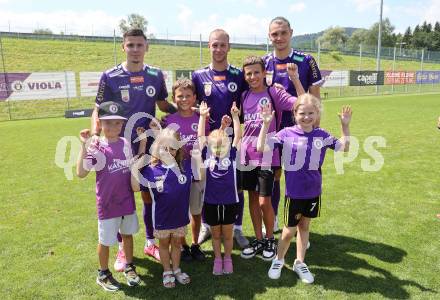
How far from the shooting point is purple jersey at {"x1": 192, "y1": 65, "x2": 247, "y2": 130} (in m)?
4.27

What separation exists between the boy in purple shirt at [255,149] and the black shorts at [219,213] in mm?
507

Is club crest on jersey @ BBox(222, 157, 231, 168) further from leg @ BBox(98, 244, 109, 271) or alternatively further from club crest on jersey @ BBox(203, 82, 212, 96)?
leg @ BBox(98, 244, 109, 271)

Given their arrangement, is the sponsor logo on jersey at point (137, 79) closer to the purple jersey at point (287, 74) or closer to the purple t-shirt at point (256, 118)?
the purple t-shirt at point (256, 118)

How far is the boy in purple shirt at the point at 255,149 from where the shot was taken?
4.08 meters

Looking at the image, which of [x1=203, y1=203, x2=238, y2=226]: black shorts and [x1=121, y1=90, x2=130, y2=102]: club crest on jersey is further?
[x1=121, y1=90, x2=130, y2=102]: club crest on jersey

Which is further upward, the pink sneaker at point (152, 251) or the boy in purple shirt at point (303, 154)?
the boy in purple shirt at point (303, 154)

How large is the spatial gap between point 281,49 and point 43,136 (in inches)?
432

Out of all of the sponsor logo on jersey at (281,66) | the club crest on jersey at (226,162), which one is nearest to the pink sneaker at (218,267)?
the club crest on jersey at (226,162)

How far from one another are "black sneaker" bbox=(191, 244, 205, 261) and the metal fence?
17.4 m

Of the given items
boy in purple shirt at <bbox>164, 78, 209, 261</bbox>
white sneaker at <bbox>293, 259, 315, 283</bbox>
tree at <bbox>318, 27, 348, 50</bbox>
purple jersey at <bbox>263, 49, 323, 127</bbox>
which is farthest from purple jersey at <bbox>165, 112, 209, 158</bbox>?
tree at <bbox>318, 27, 348, 50</bbox>

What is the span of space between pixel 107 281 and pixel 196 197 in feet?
4.04

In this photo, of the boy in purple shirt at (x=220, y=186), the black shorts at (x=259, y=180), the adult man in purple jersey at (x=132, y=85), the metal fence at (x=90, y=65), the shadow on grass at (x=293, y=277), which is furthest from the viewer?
the metal fence at (x=90, y=65)

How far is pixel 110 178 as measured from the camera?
364 centimetres

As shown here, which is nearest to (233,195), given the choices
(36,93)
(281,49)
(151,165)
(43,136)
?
(151,165)
